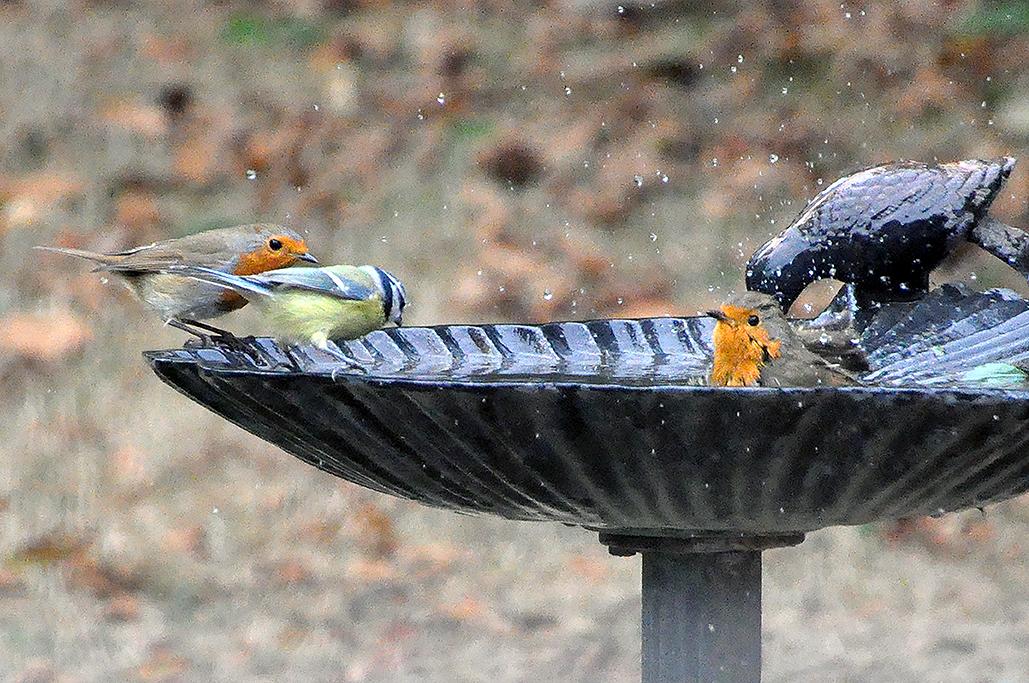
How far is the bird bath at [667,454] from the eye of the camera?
2.18 m

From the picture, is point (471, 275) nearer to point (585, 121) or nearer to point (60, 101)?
point (585, 121)

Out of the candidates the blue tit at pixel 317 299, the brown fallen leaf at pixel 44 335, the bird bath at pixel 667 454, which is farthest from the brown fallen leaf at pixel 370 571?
the bird bath at pixel 667 454

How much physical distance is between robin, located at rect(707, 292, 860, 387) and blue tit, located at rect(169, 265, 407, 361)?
0.76 metres

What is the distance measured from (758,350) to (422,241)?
196 inches

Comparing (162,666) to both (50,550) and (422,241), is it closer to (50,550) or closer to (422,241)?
(50,550)

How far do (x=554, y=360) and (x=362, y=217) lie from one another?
4864mm

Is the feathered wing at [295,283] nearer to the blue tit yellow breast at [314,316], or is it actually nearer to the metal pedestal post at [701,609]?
the blue tit yellow breast at [314,316]

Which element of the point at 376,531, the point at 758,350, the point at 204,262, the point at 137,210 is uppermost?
the point at 137,210

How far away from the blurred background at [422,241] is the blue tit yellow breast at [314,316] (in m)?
2.29

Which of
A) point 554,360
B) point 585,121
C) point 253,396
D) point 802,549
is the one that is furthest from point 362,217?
point 253,396

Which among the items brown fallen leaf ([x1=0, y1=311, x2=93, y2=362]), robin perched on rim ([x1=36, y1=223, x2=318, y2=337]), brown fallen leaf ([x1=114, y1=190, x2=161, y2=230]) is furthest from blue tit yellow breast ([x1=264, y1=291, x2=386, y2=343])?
brown fallen leaf ([x1=114, y1=190, x2=161, y2=230])

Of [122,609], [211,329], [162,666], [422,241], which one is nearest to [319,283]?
[211,329]

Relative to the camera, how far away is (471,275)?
751 centimetres

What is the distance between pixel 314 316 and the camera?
10.9 ft
